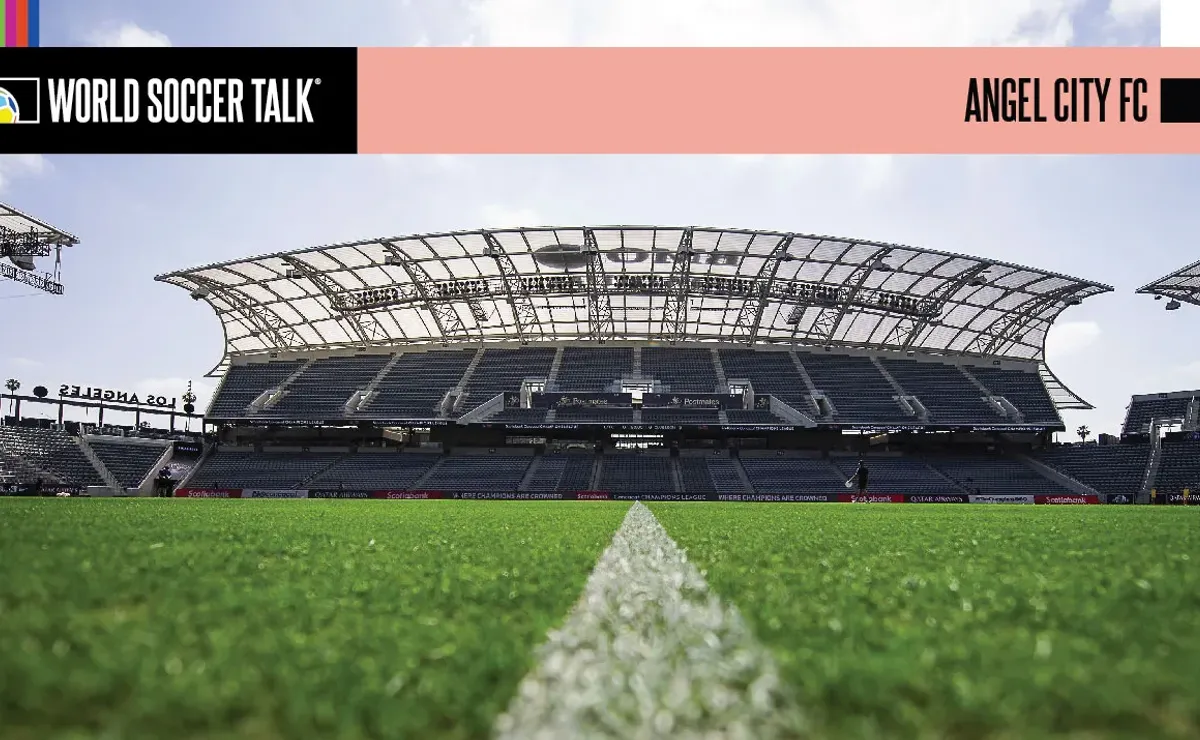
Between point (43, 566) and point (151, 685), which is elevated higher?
point (151, 685)

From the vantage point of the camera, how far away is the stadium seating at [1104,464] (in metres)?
40.6

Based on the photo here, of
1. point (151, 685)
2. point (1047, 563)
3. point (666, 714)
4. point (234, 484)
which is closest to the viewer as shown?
point (666, 714)

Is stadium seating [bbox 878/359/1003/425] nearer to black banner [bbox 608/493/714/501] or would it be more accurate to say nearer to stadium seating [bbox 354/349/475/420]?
black banner [bbox 608/493/714/501]

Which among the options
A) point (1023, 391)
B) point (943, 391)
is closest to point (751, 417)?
point (943, 391)

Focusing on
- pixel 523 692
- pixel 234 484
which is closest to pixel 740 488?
pixel 234 484

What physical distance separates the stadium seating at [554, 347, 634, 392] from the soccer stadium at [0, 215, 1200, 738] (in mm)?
335

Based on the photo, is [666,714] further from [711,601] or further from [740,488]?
[740,488]

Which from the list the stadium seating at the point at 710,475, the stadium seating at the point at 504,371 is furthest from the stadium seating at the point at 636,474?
the stadium seating at the point at 504,371

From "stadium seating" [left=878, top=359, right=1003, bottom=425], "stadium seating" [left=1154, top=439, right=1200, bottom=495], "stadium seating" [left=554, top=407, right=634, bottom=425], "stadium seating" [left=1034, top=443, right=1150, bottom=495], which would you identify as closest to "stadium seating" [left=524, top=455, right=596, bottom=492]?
"stadium seating" [left=554, top=407, right=634, bottom=425]

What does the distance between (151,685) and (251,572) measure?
2.33m

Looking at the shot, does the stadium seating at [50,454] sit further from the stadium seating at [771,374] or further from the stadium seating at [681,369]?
the stadium seating at [771,374]

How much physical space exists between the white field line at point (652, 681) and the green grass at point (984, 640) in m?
0.09

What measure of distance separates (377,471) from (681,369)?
20057mm

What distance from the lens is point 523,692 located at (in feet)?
5.05
